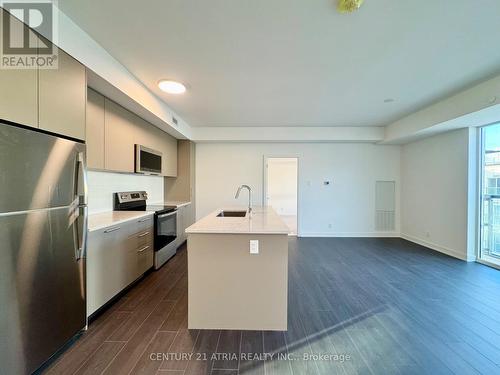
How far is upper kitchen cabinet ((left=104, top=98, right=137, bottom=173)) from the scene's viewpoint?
8.76 ft

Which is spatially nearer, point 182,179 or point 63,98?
point 63,98

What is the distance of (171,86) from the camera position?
9.46 ft

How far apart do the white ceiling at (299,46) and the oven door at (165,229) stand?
1.92 meters

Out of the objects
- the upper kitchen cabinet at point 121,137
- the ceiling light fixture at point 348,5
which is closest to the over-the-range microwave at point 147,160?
the upper kitchen cabinet at point 121,137

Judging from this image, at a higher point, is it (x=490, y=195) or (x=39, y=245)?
(x=490, y=195)

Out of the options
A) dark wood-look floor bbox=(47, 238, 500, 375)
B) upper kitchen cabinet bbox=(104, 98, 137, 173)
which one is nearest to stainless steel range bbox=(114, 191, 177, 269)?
dark wood-look floor bbox=(47, 238, 500, 375)

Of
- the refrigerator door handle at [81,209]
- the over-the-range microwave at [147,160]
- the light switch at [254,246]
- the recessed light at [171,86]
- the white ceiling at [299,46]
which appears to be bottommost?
the light switch at [254,246]

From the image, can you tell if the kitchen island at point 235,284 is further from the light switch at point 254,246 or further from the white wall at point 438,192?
the white wall at point 438,192

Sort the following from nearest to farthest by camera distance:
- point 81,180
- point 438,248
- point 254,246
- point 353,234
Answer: point 81,180
point 254,246
point 438,248
point 353,234

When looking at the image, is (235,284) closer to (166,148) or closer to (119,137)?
(119,137)

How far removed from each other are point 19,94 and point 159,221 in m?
2.27

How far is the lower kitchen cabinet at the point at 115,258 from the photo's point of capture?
210 centimetres

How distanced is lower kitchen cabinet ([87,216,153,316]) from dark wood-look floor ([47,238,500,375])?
0.19m

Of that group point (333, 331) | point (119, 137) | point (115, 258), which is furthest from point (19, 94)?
point (333, 331)
